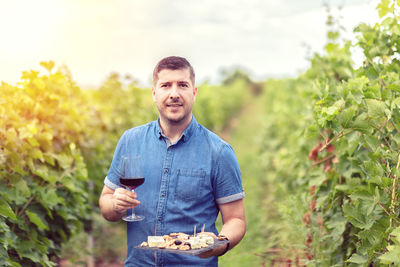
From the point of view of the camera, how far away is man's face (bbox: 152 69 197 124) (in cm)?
271

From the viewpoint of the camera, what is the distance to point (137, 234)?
278 cm

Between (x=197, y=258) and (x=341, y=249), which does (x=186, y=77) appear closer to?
(x=197, y=258)

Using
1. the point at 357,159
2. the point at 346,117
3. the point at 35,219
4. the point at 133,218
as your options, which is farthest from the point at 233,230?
the point at 35,219

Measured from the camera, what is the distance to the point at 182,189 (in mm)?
2721

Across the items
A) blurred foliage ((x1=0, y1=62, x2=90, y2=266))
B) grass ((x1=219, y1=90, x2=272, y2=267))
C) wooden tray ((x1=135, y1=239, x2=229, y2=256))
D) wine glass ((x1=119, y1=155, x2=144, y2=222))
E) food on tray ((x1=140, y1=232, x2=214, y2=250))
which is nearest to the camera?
wooden tray ((x1=135, y1=239, x2=229, y2=256))

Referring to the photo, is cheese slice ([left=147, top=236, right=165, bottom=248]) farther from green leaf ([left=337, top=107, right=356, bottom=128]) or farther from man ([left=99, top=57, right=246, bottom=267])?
green leaf ([left=337, top=107, right=356, bottom=128])

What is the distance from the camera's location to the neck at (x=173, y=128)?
2.81 m

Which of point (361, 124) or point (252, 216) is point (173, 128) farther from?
point (252, 216)

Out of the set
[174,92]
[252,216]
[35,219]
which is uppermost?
[174,92]

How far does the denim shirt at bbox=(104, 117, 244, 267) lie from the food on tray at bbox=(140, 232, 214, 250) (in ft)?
0.71

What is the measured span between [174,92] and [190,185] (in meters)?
0.54

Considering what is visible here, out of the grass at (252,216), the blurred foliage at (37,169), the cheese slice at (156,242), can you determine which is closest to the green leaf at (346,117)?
the grass at (252,216)

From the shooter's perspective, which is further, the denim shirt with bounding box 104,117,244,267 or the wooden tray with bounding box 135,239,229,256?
the denim shirt with bounding box 104,117,244,267

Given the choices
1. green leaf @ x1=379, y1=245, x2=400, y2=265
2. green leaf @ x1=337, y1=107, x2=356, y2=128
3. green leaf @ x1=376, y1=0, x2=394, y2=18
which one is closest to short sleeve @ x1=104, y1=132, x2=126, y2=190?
green leaf @ x1=337, y1=107, x2=356, y2=128
